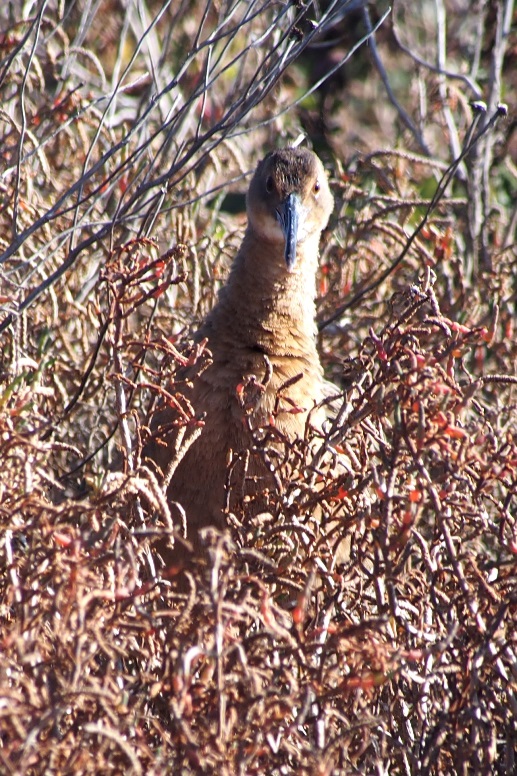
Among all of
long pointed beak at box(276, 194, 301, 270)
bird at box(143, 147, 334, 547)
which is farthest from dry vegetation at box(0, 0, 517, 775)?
long pointed beak at box(276, 194, 301, 270)

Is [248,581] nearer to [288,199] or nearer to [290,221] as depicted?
[290,221]

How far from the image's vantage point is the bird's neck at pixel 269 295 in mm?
4199

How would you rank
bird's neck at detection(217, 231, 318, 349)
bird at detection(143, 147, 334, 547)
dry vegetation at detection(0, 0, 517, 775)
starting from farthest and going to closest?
bird's neck at detection(217, 231, 318, 349)
bird at detection(143, 147, 334, 547)
dry vegetation at detection(0, 0, 517, 775)

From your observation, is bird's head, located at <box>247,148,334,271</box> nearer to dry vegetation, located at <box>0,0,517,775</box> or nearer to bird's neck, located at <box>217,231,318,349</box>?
bird's neck, located at <box>217,231,318,349</box>

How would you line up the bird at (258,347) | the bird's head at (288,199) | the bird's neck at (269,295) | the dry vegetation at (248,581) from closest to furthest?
1. the dry vegetation at (248,581)
2. the bird at (258,347)
3. the bird's neck at (269,295)
4. the bird's head at (288,199)

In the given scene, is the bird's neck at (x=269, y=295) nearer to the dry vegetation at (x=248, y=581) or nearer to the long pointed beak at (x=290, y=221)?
the long pointed beak at (x=290, y=221)

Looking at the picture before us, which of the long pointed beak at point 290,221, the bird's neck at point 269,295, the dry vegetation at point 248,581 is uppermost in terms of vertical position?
the long pointed beak at point 290,221

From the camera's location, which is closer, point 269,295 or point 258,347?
point 258,347

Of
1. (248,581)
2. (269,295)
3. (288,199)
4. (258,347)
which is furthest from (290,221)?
(248,581)

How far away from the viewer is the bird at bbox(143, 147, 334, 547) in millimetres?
3762

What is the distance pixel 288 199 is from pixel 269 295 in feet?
1.65

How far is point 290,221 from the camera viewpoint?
441 centimetres

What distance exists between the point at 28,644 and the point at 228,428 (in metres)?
1.74

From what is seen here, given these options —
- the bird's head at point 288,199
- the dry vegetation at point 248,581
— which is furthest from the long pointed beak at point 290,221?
the dry vegetation at point 248,581
